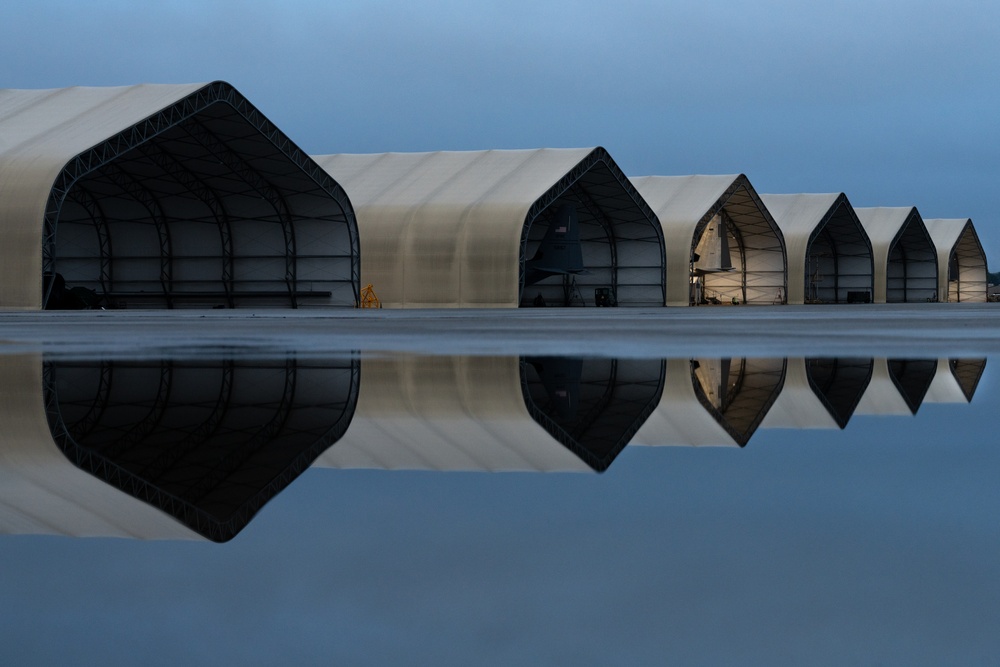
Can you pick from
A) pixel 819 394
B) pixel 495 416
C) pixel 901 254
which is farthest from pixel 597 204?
pixel 495 416

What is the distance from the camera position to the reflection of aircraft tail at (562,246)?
59406 millimetres

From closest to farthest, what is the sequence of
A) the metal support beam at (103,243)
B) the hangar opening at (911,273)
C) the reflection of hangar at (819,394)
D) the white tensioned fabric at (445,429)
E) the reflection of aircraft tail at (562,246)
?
the white tensioned fabric at (445,429) → the reflection of hangar at (819,394) → the metal support beam at (103,243) → the reflection of aircraft tail at (562,246) → the hangar opening at (911,273)

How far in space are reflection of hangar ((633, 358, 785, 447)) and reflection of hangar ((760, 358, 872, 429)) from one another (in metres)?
0.12

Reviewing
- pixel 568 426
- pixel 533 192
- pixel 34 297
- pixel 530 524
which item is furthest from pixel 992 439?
pixel 533 192

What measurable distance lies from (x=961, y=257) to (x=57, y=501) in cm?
11900

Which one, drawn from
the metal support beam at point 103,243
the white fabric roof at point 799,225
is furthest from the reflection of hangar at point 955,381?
the white fabric roof at point 799,225

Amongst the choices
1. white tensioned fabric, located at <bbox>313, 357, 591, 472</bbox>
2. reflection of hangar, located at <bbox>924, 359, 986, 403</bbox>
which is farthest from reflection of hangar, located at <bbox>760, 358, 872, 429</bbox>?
white tensioned fabric, located at <bbox>313, 357, 591, 472</bbox>

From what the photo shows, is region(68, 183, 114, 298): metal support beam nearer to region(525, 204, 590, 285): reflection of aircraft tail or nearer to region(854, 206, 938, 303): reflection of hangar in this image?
region(525, 204, 590, 285): reflection of aircraft tail

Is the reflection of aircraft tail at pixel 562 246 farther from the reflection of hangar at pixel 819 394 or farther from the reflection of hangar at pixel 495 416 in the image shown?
the reflection of hangar at pixel 495 416

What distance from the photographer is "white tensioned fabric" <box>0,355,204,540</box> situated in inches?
161

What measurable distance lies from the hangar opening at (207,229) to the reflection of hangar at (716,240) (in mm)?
21007

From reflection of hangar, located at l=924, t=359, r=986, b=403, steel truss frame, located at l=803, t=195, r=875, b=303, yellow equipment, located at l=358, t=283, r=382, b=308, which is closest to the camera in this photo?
reflection of hangar, located at l=924, t=359, r=986, b=403

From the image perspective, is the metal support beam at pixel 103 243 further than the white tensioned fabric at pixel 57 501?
Yes

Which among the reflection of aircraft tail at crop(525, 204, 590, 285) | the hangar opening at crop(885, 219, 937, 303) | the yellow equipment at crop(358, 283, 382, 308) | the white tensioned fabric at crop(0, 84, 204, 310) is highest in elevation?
the white tensioned fabric at crop(0, 84, 204, 310)
